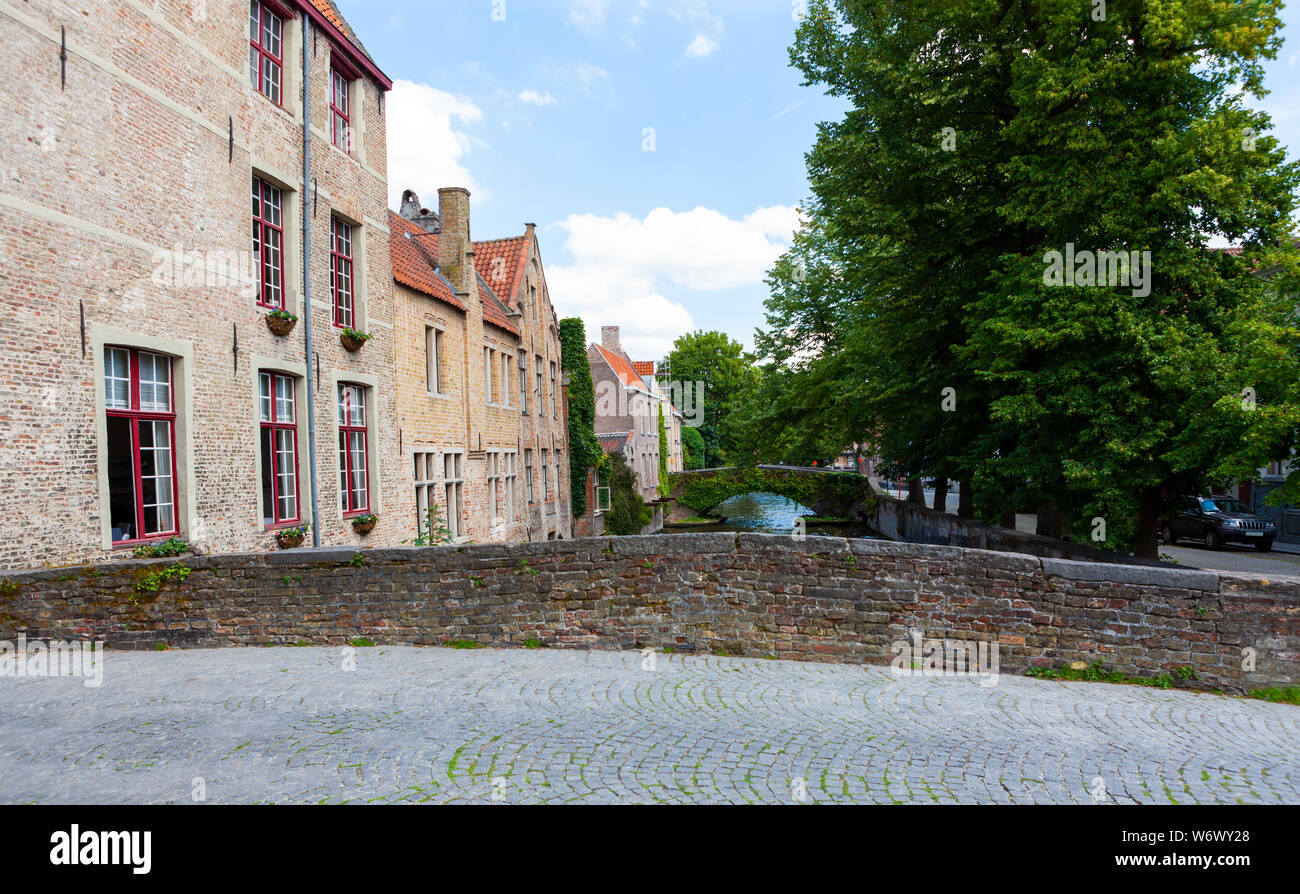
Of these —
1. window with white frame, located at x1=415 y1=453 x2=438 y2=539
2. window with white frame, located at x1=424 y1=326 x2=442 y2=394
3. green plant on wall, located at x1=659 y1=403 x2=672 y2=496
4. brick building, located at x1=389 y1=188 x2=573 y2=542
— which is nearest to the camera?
window with white frame, located at x1=415 y1=453 x2=438 y2=539

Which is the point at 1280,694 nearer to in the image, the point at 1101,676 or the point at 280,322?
the point at 1101,676

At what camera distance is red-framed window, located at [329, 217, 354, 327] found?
13.9 meters

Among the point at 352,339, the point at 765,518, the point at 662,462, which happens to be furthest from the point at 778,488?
the point at 352,339

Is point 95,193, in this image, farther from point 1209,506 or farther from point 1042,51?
point 1209,506

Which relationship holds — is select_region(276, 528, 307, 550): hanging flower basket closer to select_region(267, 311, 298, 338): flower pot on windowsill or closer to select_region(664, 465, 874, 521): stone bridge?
select_region(267, 311, 298, 338): flower pot on windowsill

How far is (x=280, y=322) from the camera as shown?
11938 mm

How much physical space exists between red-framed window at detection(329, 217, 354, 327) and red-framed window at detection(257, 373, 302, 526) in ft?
6.61

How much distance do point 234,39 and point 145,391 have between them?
579 cm

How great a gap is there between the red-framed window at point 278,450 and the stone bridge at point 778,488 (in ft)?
96.6

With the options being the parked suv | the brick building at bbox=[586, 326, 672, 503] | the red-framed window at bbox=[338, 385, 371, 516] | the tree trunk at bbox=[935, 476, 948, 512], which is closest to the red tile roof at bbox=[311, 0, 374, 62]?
the red-framed window at bbox=[338, 385, 371, 516]

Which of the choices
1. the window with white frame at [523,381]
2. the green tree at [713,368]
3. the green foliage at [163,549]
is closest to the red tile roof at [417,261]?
the window with white frame at [523,381]

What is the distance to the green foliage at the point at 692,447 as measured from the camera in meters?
68.1

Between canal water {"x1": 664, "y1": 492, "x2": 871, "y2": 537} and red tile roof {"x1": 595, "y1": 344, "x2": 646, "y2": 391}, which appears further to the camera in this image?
red tile roof {"x1": 595, "y1": 344, "x2": 646, "y2": 391}

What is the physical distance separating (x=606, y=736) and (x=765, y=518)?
1713 inches
